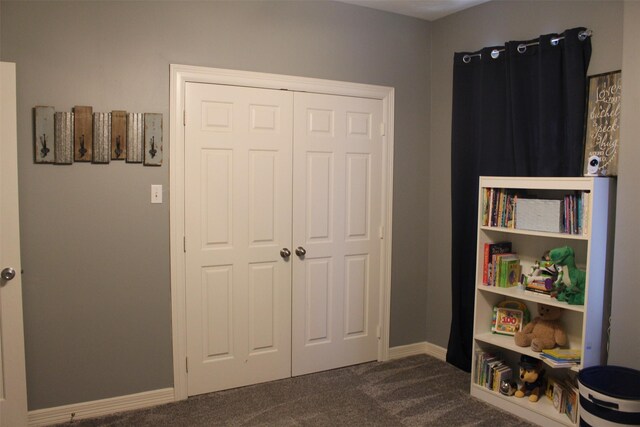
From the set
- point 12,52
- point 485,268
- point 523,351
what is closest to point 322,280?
point 485,268

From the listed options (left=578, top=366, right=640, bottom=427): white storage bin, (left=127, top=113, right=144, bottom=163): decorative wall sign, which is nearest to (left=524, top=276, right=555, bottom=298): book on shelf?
(left=578, top=366, right=640, bottom=427): white storage bin

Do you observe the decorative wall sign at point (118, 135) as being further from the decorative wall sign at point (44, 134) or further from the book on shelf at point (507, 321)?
the book on shelf at point (507, 321)

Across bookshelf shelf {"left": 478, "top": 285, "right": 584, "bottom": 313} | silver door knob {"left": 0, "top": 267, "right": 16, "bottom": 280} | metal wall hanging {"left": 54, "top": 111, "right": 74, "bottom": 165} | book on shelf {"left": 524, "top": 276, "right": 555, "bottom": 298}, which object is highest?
metal wall hanging {"left": 54, "top": 111, "right": 74, "bottom": 165}

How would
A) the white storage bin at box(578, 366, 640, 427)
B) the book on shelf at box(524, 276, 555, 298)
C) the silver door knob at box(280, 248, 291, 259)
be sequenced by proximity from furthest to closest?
the silver door knob at box(280, 248, 291, 259), the book on shelf at box(524, 276, 555, 298), the white storage bin at box(578, 366, 640, 427)

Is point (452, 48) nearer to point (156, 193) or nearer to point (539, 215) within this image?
point (539, 215)


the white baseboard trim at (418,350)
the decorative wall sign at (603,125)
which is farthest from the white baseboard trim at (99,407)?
the decorative wall sign at (603,125)

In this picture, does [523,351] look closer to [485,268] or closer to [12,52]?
[485,268]

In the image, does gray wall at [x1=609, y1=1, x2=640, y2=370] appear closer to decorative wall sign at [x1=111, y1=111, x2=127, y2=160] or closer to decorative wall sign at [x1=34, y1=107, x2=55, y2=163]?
decorative wall sign at [x1=111, y1=111, x2=127, y2=160]

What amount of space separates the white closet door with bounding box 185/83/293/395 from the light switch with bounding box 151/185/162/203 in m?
0.15

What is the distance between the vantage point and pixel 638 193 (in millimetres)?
2443

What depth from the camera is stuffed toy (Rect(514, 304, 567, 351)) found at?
9.37 ft

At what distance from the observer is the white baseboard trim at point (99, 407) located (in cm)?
276

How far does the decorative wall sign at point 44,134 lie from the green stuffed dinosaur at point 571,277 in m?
2.81

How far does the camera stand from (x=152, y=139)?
2.92 m
